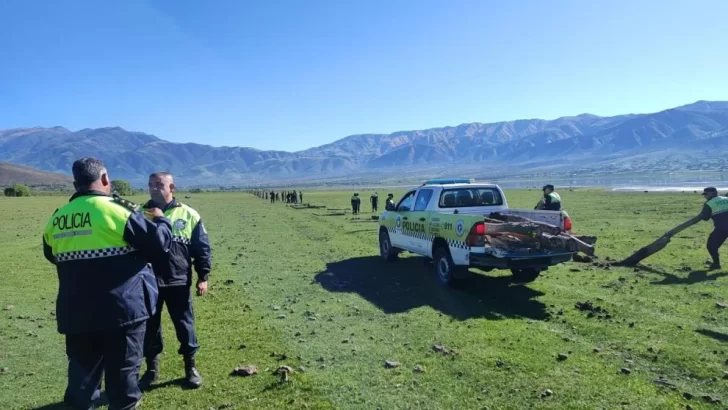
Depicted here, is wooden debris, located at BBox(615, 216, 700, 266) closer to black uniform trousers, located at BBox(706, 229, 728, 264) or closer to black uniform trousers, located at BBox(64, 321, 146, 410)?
black uniform trousers, located at BBox(706, 229, 728, 264)

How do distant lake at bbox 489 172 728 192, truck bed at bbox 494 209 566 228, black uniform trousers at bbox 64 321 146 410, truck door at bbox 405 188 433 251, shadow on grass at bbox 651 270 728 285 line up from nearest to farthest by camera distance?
black uniform trousers at bbox 64 321 146 410 < truck bed at bbox 494 209 566 228 < shadow on grass at bbox 651 270 728 285 < truck door at bbox 405 188 433 251 < distant lake at bbox 489 172 728 192

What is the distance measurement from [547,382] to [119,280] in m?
4.36

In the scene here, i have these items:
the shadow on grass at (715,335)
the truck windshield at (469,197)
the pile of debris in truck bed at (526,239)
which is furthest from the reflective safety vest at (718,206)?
the shadow on grass at (715,335)

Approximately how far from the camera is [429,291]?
33.2 feet

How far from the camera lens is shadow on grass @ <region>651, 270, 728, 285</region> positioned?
33.8 feet

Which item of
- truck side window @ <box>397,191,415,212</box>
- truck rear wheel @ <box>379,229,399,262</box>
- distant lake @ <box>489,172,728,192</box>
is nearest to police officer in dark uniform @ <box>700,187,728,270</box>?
truck side window @ <box>397,191,415,212</box>

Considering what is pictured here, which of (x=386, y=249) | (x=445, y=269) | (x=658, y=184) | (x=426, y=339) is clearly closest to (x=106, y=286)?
(x=426, y=339)

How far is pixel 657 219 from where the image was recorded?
947 inches

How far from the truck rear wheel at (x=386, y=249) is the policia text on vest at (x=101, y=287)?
1018cm

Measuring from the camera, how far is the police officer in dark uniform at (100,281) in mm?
3715

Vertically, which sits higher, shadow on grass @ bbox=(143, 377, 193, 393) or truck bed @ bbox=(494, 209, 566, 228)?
truck bed @ bbox=(494, 209, 566, 228)

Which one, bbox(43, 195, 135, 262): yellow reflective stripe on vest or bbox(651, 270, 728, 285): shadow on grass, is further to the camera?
bbox(651, 270, 728, 285): shadow on grass

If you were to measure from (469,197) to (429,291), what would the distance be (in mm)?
2990

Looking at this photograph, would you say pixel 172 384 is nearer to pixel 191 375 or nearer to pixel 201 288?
pixel 191 375
